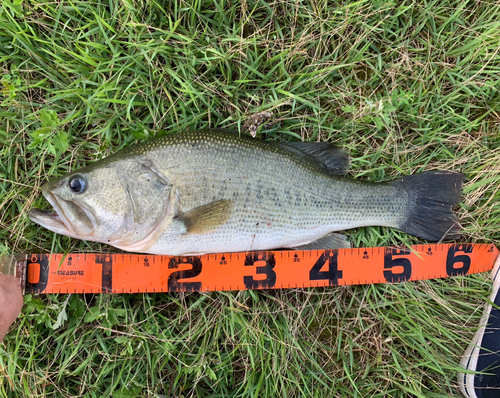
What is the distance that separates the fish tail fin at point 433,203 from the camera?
2969 mm

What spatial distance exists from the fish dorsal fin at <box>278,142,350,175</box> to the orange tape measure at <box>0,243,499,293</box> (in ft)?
2.65

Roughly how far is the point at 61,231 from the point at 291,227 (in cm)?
189

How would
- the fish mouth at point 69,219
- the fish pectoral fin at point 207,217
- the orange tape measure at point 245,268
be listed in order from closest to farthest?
1. the fish mouth at point 69,219
2. the fish pectoral fin at point 207,217
3. the orange tape measure at point 245,268

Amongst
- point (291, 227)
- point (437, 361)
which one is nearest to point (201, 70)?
point (291, 227)

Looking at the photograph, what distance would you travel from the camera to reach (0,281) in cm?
250

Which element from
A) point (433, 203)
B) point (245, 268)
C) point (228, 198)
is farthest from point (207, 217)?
point (433, 203)

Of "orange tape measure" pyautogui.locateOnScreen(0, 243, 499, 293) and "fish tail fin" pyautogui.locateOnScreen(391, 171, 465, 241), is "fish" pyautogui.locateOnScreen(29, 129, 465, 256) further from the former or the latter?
"orange tape measure" pyautogui.locateOnScreen(0, 243, 499, 293)

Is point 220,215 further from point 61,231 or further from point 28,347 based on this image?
point 28,347

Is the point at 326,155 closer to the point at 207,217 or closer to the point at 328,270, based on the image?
the point at 328,270

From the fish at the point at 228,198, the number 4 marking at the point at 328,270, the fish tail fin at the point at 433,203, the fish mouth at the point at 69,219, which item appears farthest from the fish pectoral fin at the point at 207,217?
the fish tail fin at the point at 433,203

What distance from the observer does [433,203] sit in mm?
3000

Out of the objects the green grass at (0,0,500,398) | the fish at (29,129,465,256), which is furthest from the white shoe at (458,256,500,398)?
the fish at (29,129,465,256)

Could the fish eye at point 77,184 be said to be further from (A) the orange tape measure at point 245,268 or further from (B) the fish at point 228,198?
(A) the orange tape measure at point 245,268

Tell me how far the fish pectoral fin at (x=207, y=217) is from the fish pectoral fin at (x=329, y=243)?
0.87m
